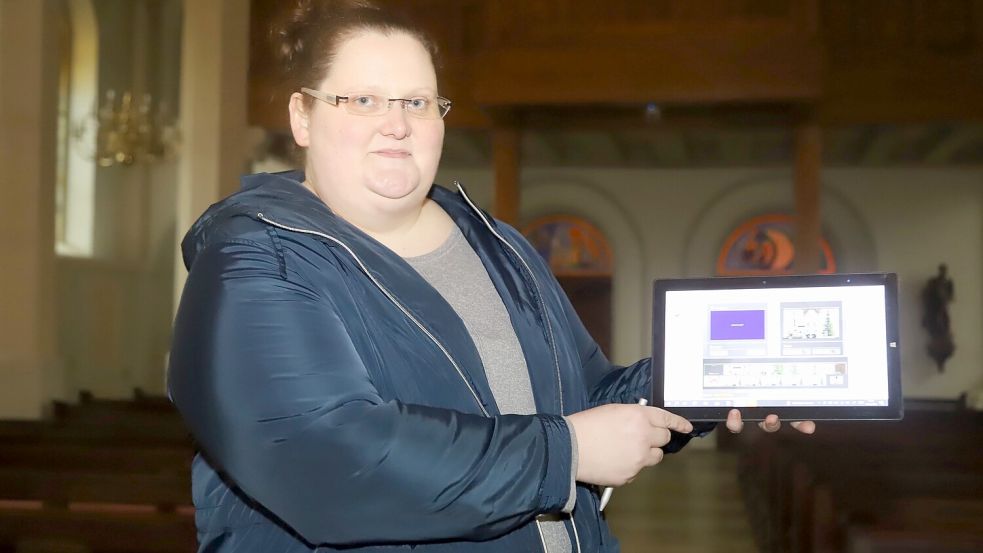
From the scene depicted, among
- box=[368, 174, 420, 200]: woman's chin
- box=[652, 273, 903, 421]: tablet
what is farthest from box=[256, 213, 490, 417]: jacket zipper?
box=[652, 273, 903, 421]: tablet

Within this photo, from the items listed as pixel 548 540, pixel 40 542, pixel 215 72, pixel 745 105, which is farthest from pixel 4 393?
pixel 548 540

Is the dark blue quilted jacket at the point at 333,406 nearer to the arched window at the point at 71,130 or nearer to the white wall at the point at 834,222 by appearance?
the arched window at the point at 71,130

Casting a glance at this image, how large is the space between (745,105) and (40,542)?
21.8 feet

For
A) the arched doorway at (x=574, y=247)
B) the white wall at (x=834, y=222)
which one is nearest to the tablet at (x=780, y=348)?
the white wall at (x=834, y=222)

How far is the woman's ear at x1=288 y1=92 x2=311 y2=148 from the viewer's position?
1.56 m

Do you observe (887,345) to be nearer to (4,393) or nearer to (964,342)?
(4,393)

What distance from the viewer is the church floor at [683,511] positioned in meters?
7.49

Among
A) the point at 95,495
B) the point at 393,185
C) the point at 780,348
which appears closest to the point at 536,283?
the point at 393,185

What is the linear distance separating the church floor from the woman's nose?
6106 millimetres

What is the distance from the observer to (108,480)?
3912 millimetres

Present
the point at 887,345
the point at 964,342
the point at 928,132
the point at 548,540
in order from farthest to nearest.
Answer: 1. the point at 964,342
2. the point at 928,132
3. the point at 887,345
4. the point at 548,540

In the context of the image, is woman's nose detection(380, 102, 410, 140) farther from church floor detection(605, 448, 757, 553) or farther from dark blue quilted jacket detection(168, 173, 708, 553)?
church floor detection(605, 448, 757, 553)

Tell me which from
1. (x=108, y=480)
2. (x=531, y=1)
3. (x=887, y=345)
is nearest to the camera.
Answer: (x=887, y=345)

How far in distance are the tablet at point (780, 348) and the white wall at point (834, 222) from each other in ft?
37.5
